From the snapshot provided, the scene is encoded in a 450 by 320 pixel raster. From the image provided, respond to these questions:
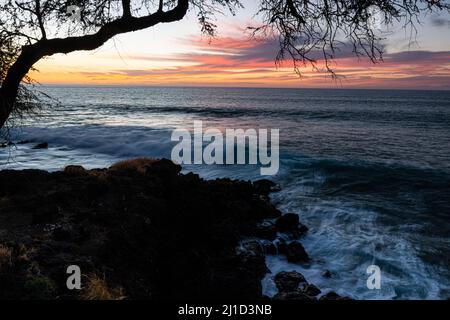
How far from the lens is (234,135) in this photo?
3803cm

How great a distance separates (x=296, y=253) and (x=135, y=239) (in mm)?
4695

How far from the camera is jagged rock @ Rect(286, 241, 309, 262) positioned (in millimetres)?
10422

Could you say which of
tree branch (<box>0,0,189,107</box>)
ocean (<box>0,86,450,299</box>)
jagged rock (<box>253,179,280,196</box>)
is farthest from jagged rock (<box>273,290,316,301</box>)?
jagged rock (<box>253,179,280,196</box>)

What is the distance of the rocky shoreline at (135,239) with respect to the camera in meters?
6.24

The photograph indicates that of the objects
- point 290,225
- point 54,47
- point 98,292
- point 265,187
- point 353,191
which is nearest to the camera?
point 54,47

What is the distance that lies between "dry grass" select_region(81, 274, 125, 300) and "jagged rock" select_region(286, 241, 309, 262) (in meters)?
5.85

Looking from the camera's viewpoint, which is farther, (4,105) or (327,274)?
(327,274)

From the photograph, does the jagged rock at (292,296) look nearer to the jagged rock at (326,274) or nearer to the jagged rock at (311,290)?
the jagged rock at (311,290)

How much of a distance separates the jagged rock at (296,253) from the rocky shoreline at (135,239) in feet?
0.09

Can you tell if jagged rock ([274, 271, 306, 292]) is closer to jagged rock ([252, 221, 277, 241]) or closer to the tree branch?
jagged rock ([252, 221, 277, 241])

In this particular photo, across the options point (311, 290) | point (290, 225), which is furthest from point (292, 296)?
point (290, 225)

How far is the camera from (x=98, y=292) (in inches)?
211

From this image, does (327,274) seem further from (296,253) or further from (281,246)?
(281,246)
